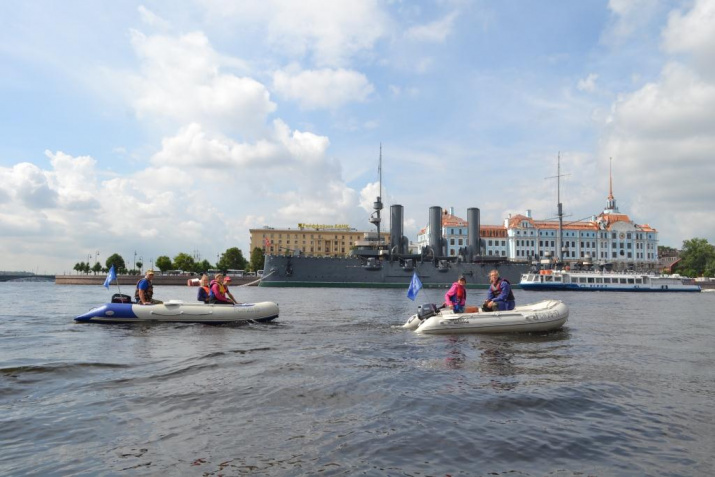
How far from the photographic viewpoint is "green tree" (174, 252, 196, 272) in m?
111

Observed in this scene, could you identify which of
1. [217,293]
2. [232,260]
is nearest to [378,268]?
[217,293]

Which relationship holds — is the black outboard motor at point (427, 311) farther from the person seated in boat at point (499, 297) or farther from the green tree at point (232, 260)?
the green tree at point (232, 260)

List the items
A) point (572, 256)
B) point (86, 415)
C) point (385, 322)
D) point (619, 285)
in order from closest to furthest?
point (86, 415) → point (385, 322) → point (619, 285) → point (572, 256)

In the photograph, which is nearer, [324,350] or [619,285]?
[324,350]

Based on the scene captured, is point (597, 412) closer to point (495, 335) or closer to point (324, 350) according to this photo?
point (324, 350)

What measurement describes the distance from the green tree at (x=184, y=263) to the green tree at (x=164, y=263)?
5.16 feet

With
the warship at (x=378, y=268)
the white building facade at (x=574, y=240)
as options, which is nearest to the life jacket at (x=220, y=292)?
the warship at (x=378, y=268)

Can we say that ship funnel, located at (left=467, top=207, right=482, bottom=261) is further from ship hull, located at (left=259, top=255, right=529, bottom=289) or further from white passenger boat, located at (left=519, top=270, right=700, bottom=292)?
white passenger boat, located at (left=519, top=270, right=700, bottom=292)

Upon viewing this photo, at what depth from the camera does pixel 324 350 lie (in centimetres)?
1209

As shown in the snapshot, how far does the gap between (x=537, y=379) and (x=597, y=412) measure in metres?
2.06

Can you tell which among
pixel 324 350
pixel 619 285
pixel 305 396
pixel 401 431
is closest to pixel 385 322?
pixel 324 350

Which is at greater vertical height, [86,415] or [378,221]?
[378,221]

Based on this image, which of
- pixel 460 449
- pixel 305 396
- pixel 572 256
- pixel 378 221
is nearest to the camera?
pixel 460 449

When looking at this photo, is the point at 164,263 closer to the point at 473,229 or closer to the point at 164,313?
the point at 473,229
